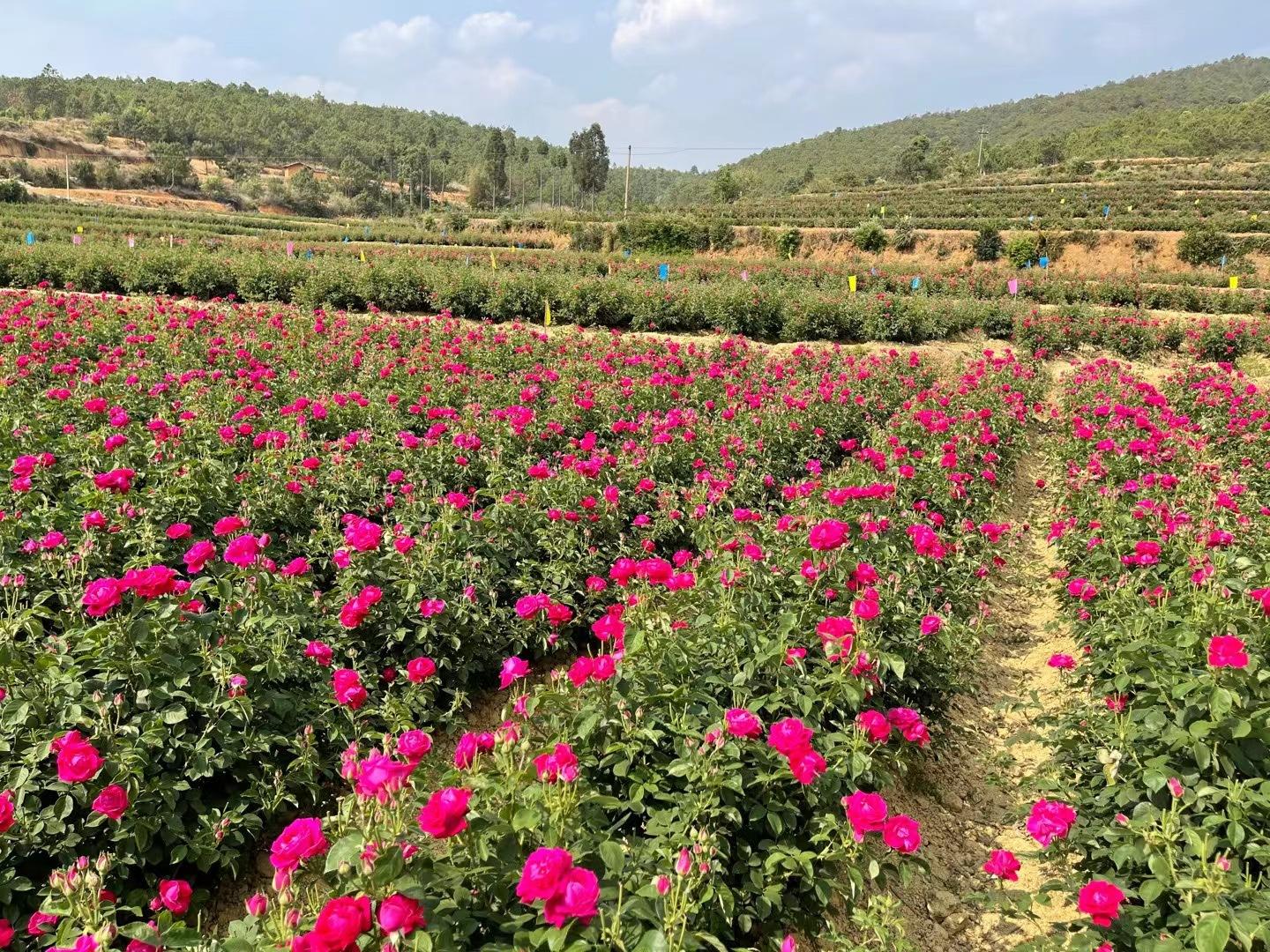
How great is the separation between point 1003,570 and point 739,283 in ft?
33.8

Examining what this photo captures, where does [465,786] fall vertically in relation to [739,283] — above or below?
below

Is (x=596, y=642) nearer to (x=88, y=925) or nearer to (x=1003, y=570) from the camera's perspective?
(x=88, y=925)

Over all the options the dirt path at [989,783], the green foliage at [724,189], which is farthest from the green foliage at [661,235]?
the green foliage at [724,189]

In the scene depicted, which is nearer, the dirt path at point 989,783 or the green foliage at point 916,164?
the dirt path at point 989,783

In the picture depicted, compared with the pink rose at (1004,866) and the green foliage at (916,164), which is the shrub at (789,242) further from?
the green foliage at (916,164)

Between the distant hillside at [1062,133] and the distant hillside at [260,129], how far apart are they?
106ft

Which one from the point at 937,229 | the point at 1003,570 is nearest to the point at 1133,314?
the point at 1003,570

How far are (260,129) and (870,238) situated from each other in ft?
397

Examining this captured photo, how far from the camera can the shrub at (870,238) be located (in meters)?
37.8

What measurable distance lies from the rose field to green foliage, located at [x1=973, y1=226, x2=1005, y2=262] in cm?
3130

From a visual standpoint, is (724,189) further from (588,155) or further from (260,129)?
(260,129)

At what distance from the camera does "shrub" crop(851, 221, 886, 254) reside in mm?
37844

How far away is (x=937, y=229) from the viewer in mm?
41438

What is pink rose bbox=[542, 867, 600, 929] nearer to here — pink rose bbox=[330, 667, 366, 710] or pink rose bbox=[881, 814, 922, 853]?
pink rose bbox=[881, 814, 922, 853]
